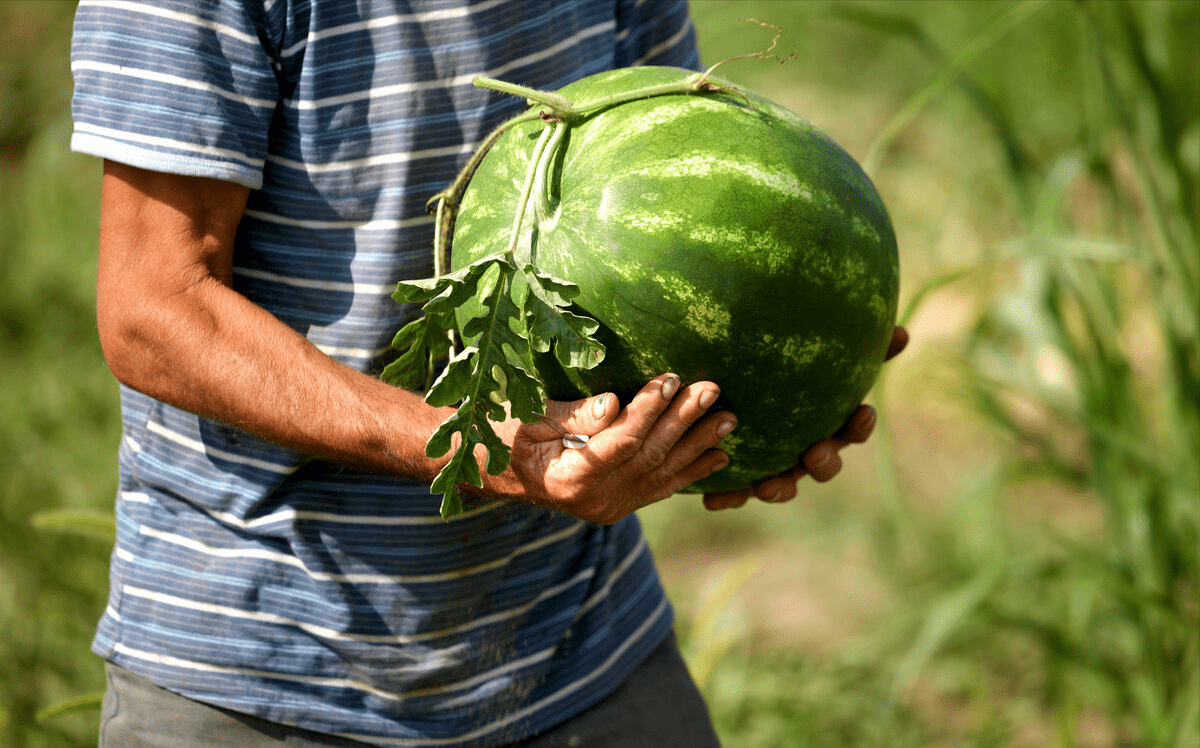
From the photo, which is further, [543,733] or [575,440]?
[543,733]

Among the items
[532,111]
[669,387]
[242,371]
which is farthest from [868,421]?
[242,371]

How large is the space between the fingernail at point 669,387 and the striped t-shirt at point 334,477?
0.47 meters

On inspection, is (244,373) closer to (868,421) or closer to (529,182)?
(529,182)

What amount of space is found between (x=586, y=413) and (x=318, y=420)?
14.6 inches

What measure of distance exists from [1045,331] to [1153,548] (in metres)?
0.57

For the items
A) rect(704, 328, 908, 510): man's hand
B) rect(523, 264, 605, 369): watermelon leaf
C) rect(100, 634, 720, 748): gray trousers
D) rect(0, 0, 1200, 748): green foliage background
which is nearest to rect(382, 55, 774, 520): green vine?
rect(523, 264, 605, 369): watermelon leaf

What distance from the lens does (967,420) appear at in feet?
15.0

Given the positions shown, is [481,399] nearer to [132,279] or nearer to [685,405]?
[685,405]

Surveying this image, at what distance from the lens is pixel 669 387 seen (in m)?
1.28

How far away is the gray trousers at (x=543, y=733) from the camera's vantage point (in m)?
1.58

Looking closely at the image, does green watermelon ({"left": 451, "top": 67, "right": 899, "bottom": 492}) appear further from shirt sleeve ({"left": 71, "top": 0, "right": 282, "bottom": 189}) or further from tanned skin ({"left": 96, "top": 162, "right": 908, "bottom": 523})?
shirt sleeve ({"left": 71, "top": 0, "right": 282, "bottom": 189})

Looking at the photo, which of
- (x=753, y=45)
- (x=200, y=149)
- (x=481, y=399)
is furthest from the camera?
(x=753, y=45)

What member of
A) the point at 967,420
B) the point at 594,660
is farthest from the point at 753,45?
the point at 594,660

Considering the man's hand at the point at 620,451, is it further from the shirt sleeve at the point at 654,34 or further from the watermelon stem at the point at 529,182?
the shirt sleeve at the point at 654,34
